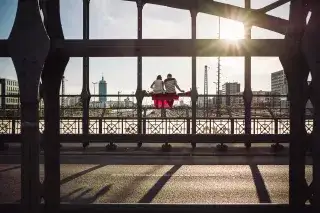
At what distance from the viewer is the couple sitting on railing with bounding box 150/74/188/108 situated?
11702mm

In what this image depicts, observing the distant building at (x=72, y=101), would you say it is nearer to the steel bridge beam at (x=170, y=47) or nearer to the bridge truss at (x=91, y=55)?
the bridge truss at (x=91, y=55)

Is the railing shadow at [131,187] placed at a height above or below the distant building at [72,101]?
below

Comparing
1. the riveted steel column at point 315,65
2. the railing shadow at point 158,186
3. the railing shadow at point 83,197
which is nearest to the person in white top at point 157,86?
the railing shadow at point 158,186

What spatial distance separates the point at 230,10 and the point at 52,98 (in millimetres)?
9072

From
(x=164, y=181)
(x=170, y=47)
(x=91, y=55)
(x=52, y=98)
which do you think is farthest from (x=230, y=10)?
(x=52, y=98)

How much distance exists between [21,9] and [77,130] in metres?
11.4

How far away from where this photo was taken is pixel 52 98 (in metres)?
3.20

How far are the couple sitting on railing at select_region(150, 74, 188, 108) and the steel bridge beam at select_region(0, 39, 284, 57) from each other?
8.58 m

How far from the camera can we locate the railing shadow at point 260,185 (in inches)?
209

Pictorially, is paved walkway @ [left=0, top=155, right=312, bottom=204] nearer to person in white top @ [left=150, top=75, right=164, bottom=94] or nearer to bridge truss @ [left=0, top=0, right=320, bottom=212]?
bridge truss @ [left=0, top=0, right=320, bottom=212]

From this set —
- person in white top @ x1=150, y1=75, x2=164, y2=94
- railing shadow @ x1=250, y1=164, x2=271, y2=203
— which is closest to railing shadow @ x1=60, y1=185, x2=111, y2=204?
railing shadow @ x1=250, y1=164, x2=271, y2=203

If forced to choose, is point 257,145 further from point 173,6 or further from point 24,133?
point 24,133

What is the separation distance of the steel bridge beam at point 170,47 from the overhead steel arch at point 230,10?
7250 millimetres

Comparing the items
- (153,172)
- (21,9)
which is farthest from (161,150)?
(21,9)
